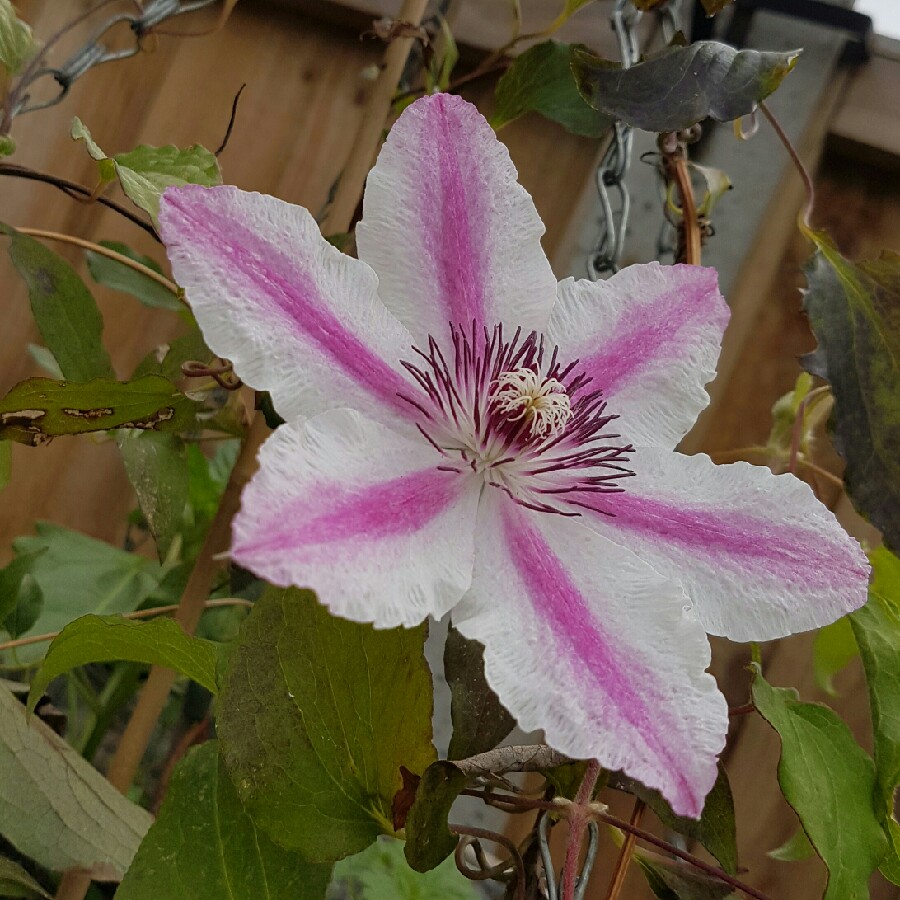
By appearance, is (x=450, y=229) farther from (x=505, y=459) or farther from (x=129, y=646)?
(x=129, y=646)

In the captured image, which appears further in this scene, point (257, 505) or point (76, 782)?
point (76, 782)

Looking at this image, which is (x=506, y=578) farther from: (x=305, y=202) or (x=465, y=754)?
(x=305, y=202)

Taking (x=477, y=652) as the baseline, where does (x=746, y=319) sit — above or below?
above

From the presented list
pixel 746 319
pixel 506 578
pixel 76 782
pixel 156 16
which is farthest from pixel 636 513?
pixel 746 319

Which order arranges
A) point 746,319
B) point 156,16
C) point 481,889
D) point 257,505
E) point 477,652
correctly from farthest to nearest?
point 746,319 → point 481,889 → point 156,16 → point 477,652 → point 257,505

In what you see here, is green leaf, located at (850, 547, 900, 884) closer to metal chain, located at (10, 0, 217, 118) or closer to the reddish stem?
the reddish stem

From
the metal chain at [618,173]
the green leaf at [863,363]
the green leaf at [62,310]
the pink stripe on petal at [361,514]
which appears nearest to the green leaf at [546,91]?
the metal chain at [618,173]
